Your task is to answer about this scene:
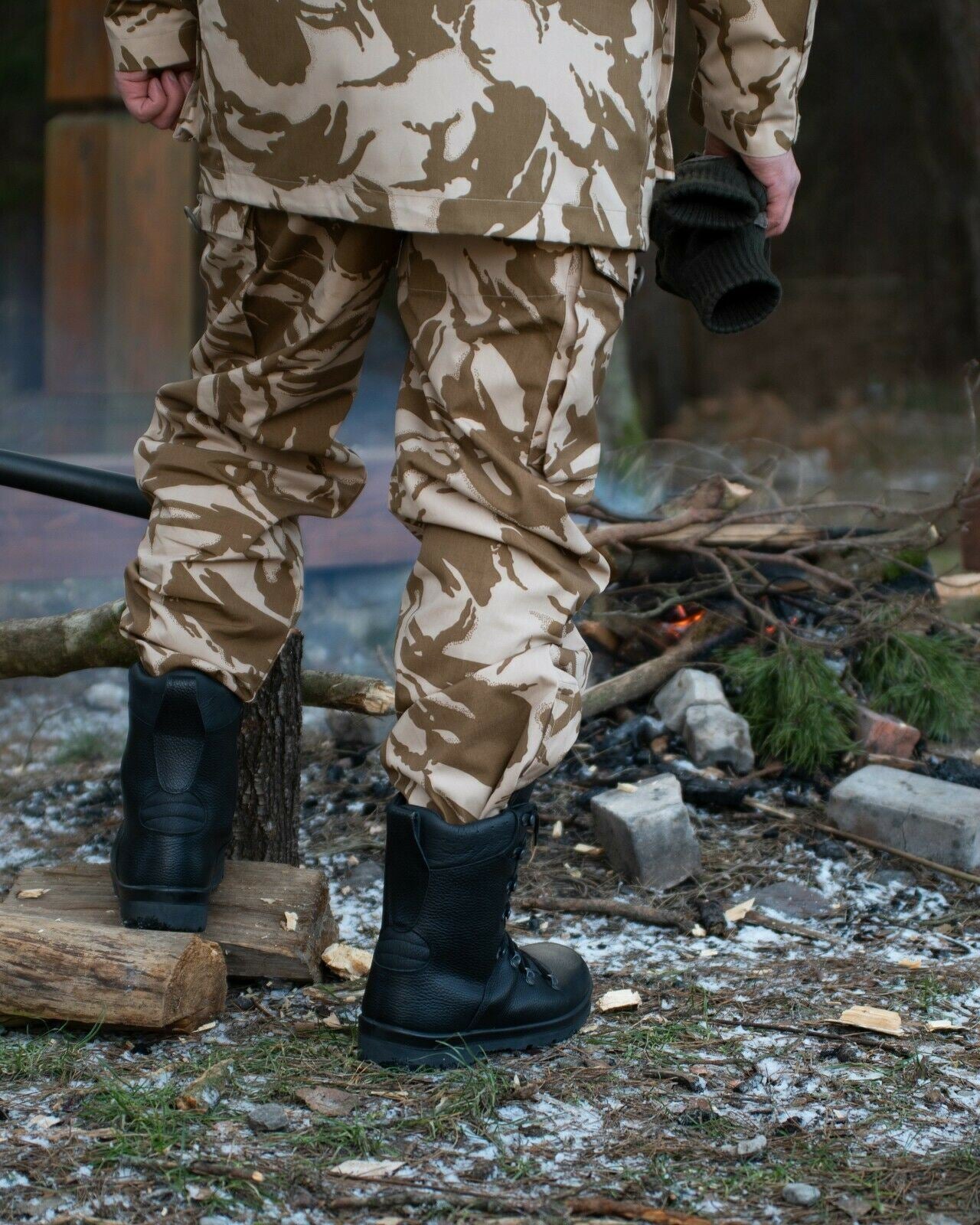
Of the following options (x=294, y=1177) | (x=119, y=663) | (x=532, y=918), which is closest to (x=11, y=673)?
(x=119, y=663)

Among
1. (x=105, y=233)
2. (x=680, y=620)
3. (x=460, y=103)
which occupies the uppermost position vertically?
(x=105, y=233)

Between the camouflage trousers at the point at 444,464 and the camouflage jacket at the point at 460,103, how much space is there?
4 centimetres

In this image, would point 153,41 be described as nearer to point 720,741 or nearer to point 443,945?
point 443,945

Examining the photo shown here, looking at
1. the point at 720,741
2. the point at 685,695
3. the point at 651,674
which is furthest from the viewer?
the point at 651,674

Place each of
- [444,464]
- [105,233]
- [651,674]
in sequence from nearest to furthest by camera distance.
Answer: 1. [444,464]
2. [651,674]
3. [105,233]

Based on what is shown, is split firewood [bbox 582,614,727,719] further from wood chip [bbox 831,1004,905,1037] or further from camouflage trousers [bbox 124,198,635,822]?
camouflage trousers [bbox 124,198,635,822]

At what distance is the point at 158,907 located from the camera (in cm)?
158

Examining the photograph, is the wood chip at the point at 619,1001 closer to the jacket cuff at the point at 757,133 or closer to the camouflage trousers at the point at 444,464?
the camouflage trousers at the point at 444,464

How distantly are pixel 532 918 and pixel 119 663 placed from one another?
31.5 inches

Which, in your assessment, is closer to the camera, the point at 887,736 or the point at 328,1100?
the point at 328,1100

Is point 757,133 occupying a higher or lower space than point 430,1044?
higher

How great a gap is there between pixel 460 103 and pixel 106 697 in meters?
2.32

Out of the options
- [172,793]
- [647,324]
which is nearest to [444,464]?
[172,793]

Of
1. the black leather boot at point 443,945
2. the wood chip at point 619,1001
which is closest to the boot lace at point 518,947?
the black leather boot at point 443,945
